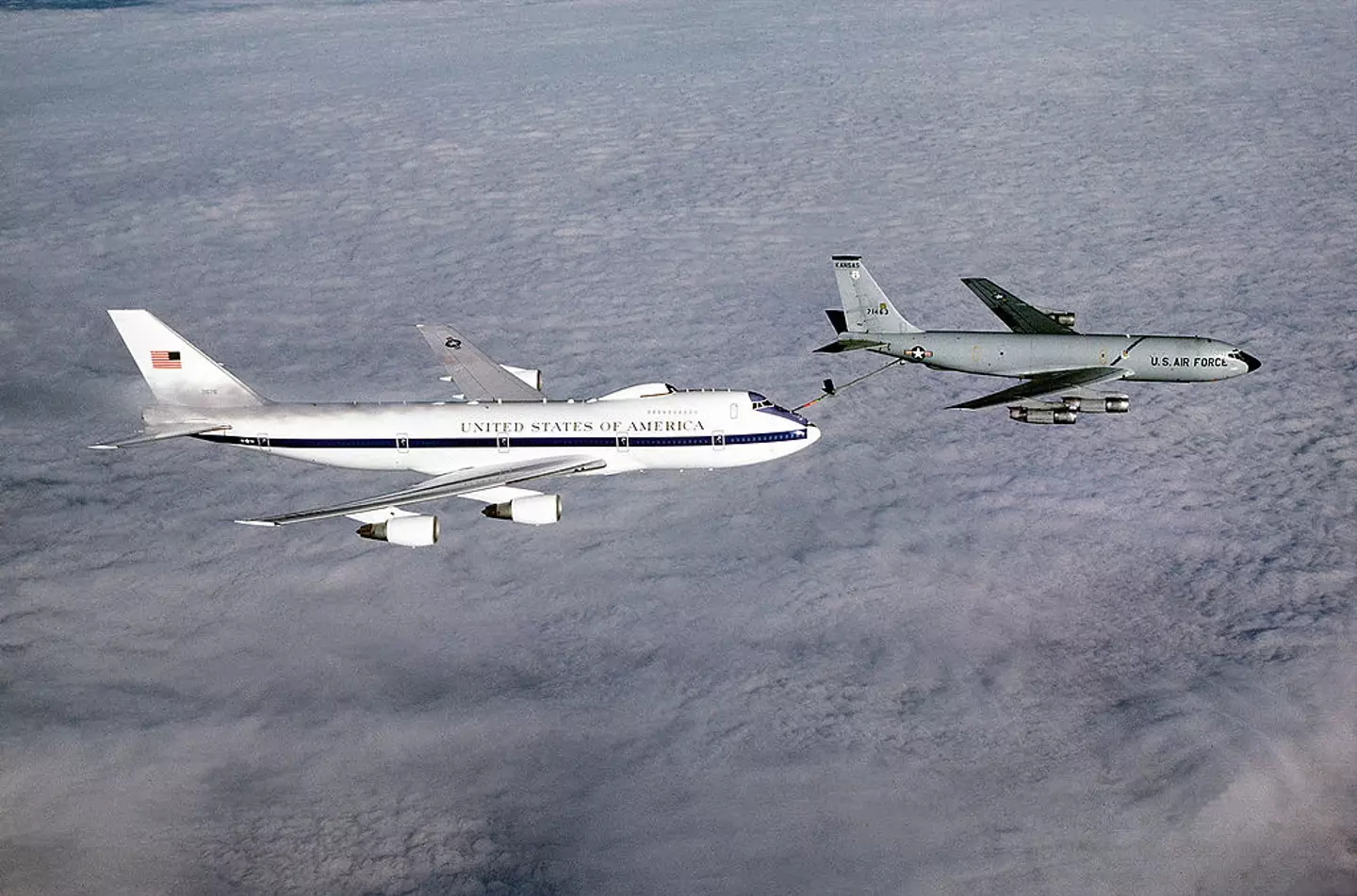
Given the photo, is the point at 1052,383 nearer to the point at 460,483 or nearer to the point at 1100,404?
the point at 1100,404

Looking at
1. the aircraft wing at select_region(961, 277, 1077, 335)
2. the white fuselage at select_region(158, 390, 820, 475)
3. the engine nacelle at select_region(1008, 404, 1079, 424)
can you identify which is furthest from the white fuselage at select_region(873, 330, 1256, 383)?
the white fuselage at select_region(158, 390, 820, 475)

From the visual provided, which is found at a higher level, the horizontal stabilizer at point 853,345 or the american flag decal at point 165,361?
the american flag decal at point 165,361

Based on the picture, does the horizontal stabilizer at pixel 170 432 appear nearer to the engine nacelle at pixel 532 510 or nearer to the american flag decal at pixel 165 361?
the american flag decal at pixel 165 361

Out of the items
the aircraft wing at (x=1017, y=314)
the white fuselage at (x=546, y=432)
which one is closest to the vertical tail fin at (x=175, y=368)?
the white fuselage at (x=546, y=432)

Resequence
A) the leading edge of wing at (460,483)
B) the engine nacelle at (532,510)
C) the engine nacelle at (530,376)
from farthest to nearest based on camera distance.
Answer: the engine nacelle at (530,376)
the engine nacelle at (532,510)
the leading edge of wing at (460,483)

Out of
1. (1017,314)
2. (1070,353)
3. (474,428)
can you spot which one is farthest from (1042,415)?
(474,428)
